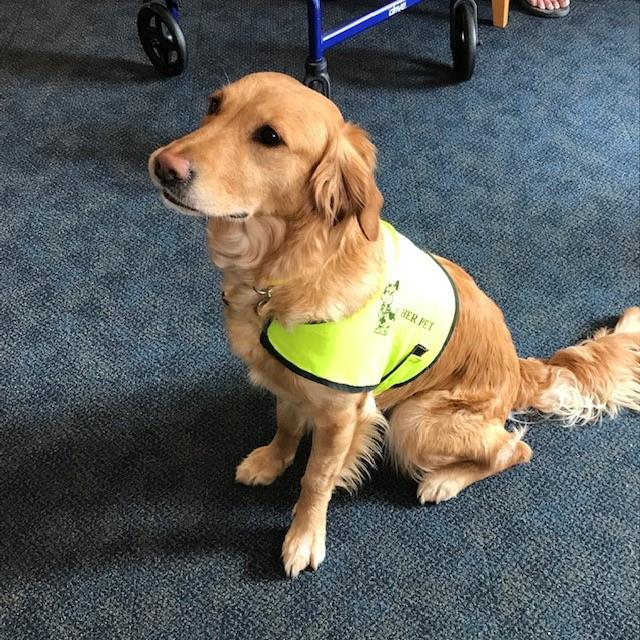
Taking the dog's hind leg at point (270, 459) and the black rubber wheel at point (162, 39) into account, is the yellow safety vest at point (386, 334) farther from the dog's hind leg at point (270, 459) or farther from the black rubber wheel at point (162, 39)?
the black rubber wheel at point (162, 39)

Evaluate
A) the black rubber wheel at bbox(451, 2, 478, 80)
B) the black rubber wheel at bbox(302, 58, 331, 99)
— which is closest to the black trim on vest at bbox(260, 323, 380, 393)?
the black rubber wheel at bbox(302, 58, 331, 99)

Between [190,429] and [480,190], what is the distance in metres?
1.42

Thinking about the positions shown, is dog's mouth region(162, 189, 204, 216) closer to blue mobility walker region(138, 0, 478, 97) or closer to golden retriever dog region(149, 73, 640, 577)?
golden retriever dog region(149, 73, 640, 577)

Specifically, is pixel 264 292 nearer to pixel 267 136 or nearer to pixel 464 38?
pixel 267 136

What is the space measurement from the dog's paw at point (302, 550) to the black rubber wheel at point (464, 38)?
212 cm

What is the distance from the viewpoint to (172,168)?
1.11m

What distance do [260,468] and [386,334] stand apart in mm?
571

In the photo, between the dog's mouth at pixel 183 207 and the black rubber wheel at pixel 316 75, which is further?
the black rubber wheel at pixel 316 75

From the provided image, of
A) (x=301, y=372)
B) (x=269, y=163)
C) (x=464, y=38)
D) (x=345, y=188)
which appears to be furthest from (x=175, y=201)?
(x=464, y=38)

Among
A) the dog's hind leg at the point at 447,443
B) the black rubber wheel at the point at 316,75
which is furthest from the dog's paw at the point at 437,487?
the black rubber wheel at the point at 316,75

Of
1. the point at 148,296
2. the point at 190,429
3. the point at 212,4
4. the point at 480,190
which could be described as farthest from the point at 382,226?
the point at 212,4

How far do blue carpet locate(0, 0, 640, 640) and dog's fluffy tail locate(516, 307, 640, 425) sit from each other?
11 cm

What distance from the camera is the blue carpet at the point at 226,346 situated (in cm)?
154

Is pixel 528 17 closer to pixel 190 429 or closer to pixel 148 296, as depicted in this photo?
pixel 148 296
